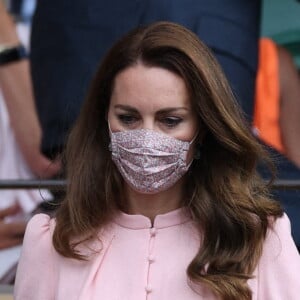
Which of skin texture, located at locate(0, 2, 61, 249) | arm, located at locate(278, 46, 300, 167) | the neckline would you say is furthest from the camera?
skin texture, located at locate(0, 2, 61, 249)

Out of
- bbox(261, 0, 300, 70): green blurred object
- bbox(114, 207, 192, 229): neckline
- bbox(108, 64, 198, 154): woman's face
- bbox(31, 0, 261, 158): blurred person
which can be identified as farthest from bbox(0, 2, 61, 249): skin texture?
bbox(108, 64, 198, 154): woman's face

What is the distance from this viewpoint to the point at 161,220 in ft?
8.75

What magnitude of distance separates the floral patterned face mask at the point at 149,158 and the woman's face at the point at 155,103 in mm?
22

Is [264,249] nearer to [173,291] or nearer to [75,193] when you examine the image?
[173,291]

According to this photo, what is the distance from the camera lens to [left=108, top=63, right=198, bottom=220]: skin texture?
253cm

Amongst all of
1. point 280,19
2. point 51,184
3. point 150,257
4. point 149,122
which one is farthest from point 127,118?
point 280,19

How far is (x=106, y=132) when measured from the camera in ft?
9.08

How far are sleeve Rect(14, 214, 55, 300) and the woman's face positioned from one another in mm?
391

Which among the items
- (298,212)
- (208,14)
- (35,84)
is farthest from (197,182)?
(35,84)

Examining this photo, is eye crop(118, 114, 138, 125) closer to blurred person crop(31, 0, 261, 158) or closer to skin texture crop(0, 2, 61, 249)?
blurred person crop(31, 0, 261, 158)

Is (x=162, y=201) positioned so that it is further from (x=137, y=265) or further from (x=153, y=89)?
(x=153, y=89)

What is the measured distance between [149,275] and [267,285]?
314mm

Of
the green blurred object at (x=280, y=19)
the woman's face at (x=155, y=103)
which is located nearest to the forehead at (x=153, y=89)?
the woman's face at (x=155, y=103)

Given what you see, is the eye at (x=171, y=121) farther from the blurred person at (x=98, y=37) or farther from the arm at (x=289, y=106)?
the arm at (x=289, y=106)
